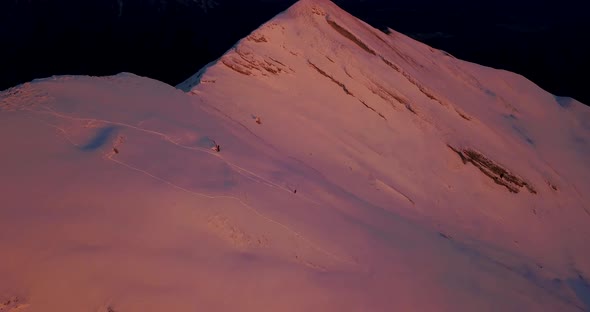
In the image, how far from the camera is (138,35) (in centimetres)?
2911

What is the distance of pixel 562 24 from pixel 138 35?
28944 mm

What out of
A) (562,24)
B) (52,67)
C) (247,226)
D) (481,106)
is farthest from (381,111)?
(562,24)

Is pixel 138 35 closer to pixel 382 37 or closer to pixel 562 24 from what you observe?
pixel 382 37

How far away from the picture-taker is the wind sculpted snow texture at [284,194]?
379 centimetres

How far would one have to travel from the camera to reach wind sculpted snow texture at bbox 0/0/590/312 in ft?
12.4

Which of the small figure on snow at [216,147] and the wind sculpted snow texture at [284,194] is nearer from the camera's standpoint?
the wind sculpted snow texture at [284,194]

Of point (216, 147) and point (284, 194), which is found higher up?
point (216, 147)

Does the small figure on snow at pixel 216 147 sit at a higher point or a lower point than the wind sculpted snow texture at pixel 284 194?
higher

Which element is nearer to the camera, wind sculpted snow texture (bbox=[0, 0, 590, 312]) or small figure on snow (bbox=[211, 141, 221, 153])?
wind sculpted snow texture (bbox=[0, 0, 590, 312])

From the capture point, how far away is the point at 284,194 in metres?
5.46

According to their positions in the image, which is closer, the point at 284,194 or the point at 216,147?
the point at 284,194

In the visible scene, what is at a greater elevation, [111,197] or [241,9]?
[111,197]

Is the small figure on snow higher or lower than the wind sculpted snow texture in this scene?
higher

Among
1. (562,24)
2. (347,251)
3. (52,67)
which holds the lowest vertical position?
(52,67)
